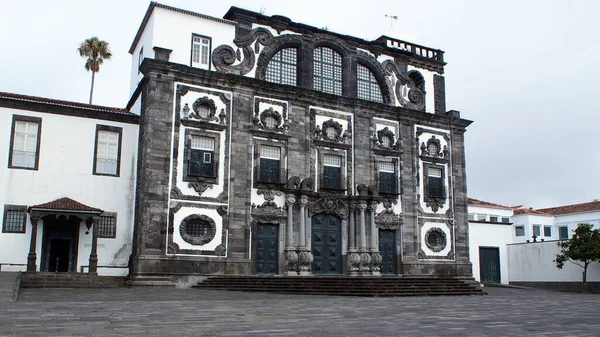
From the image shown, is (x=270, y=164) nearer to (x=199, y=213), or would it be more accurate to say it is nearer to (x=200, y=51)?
(x=199, y=213)

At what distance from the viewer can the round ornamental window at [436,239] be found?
3159 cm

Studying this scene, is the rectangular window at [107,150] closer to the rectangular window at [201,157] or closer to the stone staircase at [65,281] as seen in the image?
the rectangular window at [201,157]

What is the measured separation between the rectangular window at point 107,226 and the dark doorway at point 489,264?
73.5ft

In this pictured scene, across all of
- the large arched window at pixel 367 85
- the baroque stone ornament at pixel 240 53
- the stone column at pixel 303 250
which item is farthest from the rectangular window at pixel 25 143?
the large arched window at pixel 367 85

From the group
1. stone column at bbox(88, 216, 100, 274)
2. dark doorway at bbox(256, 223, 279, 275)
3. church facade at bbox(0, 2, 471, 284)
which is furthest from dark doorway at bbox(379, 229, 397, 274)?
stone column at bbox(88, 216, 100, 274)

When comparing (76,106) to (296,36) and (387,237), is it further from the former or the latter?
(387,237)

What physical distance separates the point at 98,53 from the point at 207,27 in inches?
808

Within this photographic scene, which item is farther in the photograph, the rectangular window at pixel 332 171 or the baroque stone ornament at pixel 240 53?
the rectangular window at pixel 332 171

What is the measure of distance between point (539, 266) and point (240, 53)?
22.0 meters

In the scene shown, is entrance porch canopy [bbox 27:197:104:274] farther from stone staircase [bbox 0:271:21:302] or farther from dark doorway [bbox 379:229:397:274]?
dark doorway [bbox 379:229:397:274]

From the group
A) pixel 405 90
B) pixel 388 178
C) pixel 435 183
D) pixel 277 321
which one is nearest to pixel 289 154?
pixel 388 178

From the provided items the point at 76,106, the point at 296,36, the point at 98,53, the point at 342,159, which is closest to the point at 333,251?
the point at 342,159

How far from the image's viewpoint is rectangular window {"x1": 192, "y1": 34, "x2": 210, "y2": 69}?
27266 mm

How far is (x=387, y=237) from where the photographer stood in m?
30.4
